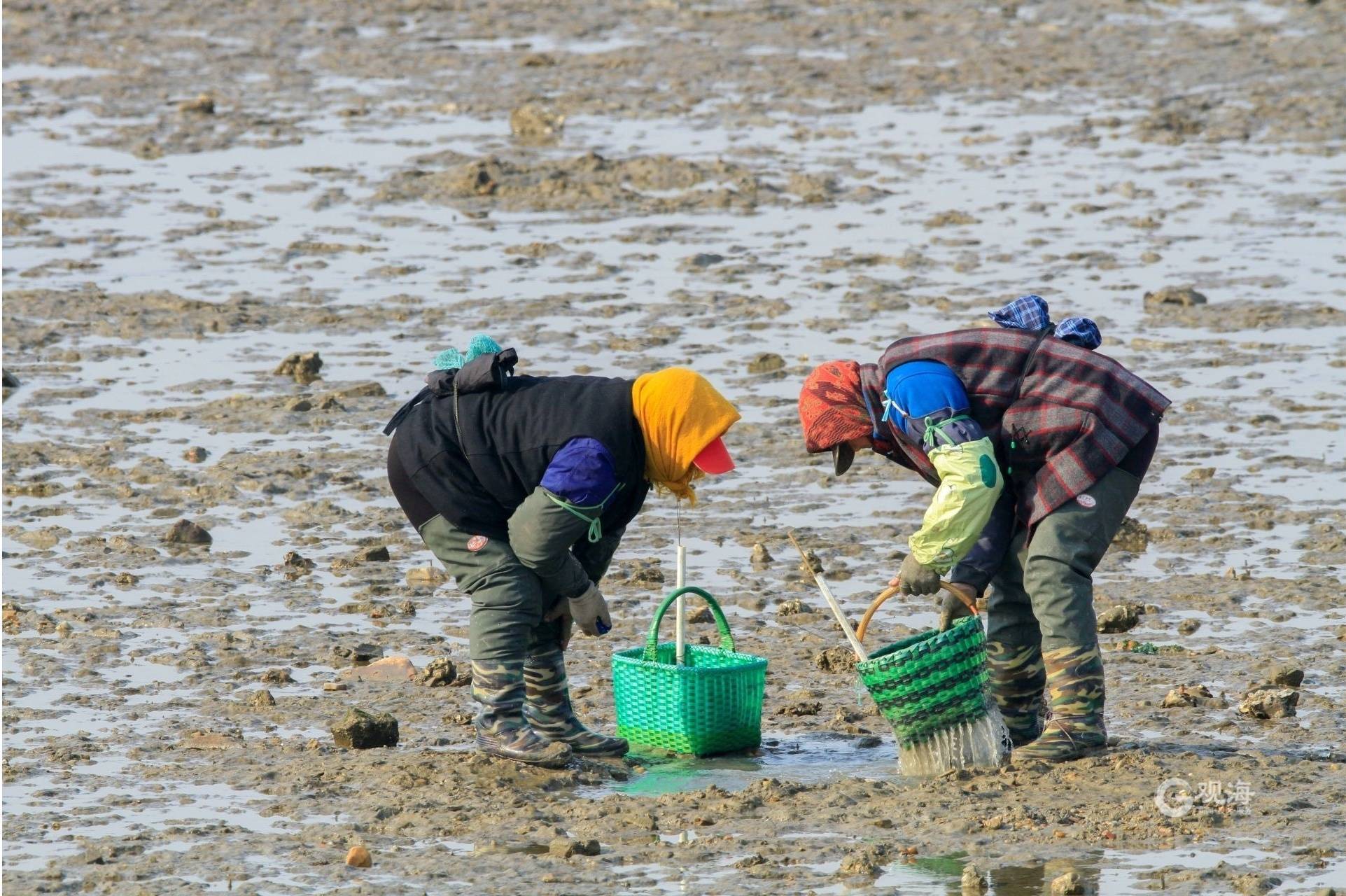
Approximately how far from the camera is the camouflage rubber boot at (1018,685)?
287 inches

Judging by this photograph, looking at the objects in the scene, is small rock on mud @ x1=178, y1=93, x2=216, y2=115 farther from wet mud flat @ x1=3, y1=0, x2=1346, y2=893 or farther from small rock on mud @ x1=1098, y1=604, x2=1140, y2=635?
small rock on mud @ x1=1098, y1=604, x2=1140, y2=635

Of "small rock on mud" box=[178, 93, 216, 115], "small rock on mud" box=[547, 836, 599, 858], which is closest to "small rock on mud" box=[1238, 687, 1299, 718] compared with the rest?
"small rock on mud" box=[547, 836, 599, 858]

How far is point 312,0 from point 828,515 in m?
13.9

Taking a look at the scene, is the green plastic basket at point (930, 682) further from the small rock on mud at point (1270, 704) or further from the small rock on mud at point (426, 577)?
the small rock on mud at point (426, 577)

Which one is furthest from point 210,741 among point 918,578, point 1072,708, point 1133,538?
point 1133,538

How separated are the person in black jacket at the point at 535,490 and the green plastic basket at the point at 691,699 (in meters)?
0.15

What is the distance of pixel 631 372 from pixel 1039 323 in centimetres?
452

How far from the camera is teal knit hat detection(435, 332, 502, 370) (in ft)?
23.3

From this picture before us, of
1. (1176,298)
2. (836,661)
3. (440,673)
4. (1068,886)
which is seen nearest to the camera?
(1068,886)

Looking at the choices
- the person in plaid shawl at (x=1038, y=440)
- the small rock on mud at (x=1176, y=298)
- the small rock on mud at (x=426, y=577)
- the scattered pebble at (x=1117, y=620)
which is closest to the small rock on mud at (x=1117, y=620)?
the scattered pebble at (x=1117, y=620)

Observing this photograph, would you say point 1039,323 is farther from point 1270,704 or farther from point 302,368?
point 302,368

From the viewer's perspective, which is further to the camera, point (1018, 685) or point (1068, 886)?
point (1018, 685)

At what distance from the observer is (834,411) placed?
22.5 feet

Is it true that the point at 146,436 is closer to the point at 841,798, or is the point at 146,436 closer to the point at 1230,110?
the point at 841,798
